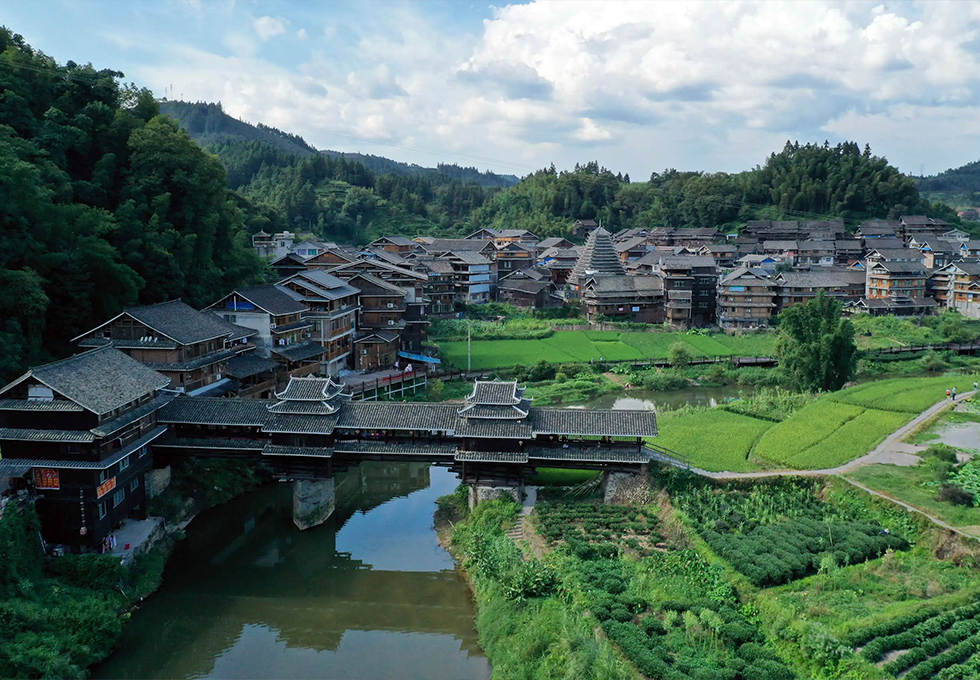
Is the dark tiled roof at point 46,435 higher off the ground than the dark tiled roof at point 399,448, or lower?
higher

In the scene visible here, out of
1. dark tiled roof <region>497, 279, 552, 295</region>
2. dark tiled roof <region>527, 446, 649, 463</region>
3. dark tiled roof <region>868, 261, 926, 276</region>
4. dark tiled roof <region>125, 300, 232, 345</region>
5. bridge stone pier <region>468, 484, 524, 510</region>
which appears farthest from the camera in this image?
dark tiled roof <region>497, 279, 552, 295</region>

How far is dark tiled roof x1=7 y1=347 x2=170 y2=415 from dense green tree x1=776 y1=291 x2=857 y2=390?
111 feet

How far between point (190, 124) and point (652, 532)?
18534 centimetres

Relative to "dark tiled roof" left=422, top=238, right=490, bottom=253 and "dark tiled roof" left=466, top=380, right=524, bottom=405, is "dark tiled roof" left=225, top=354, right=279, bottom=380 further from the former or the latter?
"dark tiled roof" left=422, top=238, right=490, bottom=253

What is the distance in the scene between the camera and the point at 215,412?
27.3m

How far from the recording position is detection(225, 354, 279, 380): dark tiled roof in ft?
111

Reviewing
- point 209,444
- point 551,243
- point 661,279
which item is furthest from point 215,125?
point 209,444

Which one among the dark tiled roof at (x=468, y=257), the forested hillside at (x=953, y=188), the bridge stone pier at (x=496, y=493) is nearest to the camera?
the bridge stone pier at (x=496, y=493)

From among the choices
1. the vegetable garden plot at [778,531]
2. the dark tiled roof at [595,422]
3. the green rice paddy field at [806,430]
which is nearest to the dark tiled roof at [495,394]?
the dark tiled roof at [595,422]

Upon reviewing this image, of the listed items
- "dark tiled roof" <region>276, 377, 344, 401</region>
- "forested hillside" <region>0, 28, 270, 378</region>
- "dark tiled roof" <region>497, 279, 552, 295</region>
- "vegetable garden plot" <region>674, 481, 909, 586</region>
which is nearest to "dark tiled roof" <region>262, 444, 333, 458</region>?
"dark tiled roof" <region>276, 377, 344, 401</region>

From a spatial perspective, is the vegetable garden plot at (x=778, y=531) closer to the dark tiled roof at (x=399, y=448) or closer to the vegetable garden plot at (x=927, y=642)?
the vegetable garden plot at (x=927, y=642)

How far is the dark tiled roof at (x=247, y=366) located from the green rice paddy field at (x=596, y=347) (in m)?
16.7

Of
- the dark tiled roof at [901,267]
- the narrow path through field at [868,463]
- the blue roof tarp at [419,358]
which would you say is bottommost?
the narrow path through field at [868,463]

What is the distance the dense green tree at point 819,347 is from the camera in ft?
139
